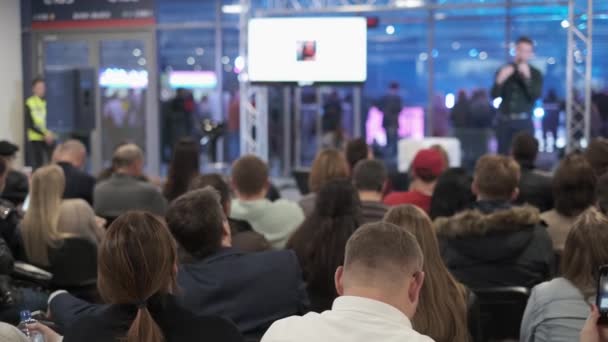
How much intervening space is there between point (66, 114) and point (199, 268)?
10133mm

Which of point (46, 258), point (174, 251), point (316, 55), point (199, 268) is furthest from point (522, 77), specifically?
point (174, 251)

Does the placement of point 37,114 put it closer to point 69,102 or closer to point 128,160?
point 69,102

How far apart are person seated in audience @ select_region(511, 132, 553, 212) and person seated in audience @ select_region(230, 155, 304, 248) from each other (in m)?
1.79

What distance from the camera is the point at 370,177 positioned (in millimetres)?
5160

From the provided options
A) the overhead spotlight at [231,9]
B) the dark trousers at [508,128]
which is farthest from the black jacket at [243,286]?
the overhead spotlight at [231,9]

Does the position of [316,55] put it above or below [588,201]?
above

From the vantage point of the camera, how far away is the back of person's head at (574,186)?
462 centimetres

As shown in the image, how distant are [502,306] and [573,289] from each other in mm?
905

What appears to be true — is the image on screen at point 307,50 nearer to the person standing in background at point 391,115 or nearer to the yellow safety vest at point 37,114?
the person standing in background at point 391,115

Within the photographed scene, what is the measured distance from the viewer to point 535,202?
6059 millimetres

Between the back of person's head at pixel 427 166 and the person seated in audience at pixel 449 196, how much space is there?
0.29m

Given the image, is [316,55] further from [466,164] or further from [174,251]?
[174,251]

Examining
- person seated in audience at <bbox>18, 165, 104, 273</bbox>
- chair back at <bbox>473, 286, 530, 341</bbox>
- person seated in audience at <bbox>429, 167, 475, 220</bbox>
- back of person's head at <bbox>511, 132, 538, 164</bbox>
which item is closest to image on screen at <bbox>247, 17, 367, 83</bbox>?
back of person's head at <bbox>511, 132, 538, 164</bbox>

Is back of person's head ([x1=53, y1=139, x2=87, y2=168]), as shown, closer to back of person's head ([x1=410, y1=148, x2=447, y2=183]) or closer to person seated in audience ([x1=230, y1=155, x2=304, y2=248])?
person seated in audience ([x1=230, y1=155, x2=304, y2=248])
